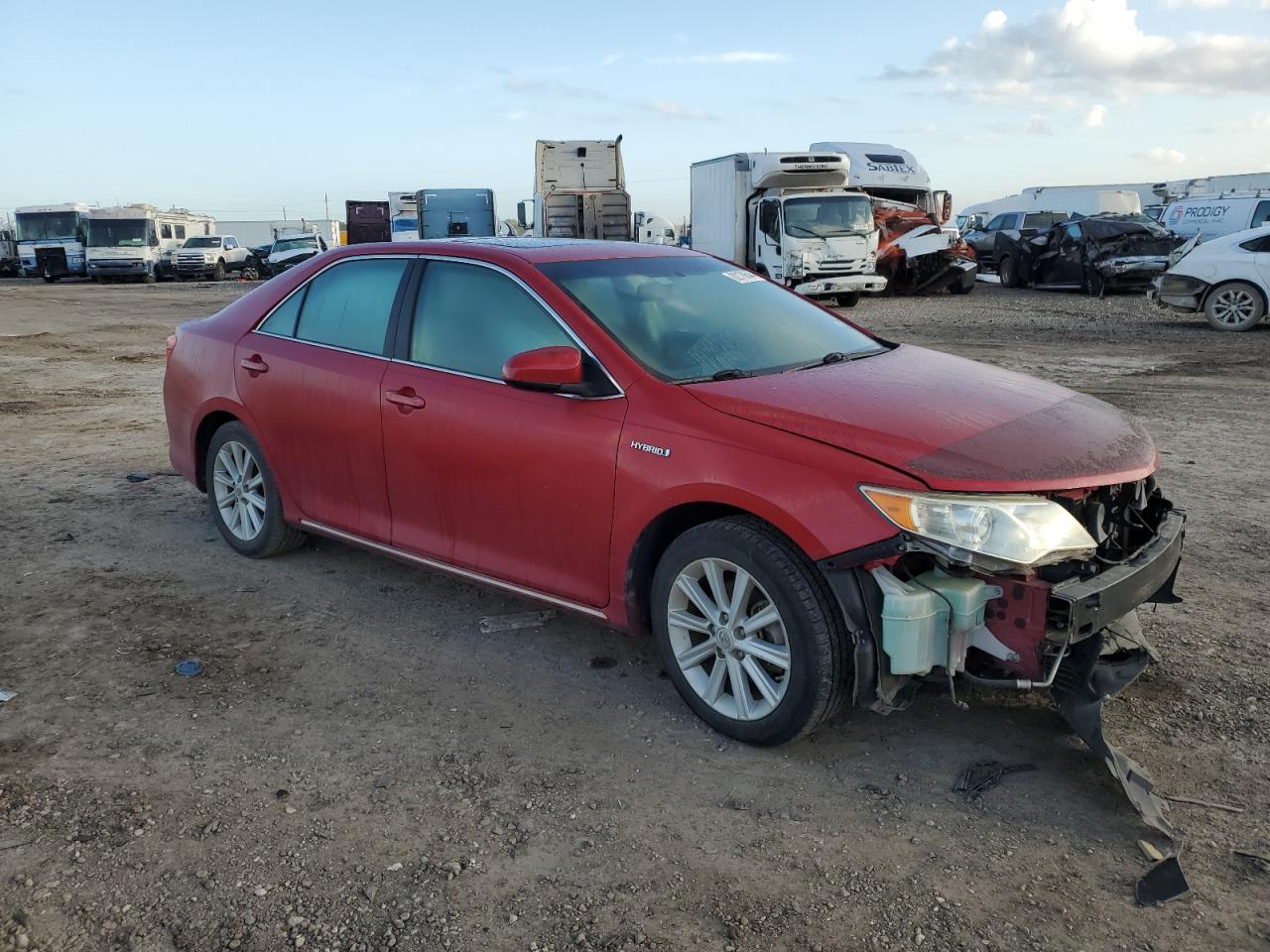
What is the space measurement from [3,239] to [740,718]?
169ft

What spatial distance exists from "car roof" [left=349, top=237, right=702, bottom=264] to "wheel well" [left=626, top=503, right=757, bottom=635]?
129 cm

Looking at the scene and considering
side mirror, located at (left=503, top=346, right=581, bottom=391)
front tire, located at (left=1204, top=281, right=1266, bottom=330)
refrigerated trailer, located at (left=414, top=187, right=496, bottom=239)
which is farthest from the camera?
refrigerated trailer, located at (left=414, top=187, right=496, bottom=239)

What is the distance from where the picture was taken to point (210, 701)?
3.86 metres

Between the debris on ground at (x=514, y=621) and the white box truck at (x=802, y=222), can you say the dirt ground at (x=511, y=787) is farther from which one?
the white box truck at (x=802, y=222)

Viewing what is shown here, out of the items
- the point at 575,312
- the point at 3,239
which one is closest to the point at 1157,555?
the point at 575,312

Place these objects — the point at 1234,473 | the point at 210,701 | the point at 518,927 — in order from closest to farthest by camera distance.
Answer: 1. the point at 518,927
2. the point at 210,701
3. the point at 1234,473

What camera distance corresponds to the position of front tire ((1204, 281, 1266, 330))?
14711 mm

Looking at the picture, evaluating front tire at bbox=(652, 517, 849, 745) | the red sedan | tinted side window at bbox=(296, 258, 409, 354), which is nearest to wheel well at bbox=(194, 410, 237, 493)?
the red sedan

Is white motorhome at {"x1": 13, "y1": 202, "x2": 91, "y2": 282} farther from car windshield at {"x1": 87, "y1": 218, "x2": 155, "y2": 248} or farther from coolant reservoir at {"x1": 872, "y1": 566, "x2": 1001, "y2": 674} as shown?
coolant reservoir at {"x1": 872, "y1": 566, "x2": 1001, "y2": 674}

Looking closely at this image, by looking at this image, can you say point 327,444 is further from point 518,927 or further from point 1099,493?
point 1099,493

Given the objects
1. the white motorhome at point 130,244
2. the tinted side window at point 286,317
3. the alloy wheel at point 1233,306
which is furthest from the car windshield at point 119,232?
the tinted side window at point 286,317

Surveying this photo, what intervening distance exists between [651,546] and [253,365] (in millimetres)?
2523

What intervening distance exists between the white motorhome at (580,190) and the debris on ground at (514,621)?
23096 millimetres

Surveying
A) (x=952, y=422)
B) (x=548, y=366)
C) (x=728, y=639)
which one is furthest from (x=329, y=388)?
(x=952, y=422)
